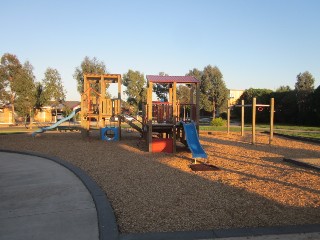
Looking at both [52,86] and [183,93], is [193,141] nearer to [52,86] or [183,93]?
[52,86]

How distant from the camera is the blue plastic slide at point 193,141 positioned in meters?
9.95

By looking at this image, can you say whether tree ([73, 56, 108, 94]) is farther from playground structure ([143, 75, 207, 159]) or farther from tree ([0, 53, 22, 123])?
playground structure ([143, 75, 207, 159])

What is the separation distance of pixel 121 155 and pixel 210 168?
4.24 m

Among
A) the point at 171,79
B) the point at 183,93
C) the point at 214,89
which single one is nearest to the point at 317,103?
the point at 214,89

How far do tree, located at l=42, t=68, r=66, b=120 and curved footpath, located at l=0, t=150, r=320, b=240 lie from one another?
32176 mm

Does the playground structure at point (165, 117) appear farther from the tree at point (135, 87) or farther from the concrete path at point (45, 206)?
the tree at point (135, 87)

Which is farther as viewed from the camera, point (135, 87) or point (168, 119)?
point (135, 87)

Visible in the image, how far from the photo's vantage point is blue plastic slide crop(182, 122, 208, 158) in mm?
9955

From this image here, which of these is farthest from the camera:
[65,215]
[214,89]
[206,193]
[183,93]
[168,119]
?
[183,93]

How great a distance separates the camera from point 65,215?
463 cm

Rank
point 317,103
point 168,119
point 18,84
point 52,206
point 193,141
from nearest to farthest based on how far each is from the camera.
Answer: point 52,206
point 193,141
point 168,119
point 18,84
point 317,103

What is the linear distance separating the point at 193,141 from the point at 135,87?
2025 inches

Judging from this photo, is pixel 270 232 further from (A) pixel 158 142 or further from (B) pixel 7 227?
(A) pixel 158 142

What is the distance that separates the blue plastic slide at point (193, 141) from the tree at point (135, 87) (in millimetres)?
49325
